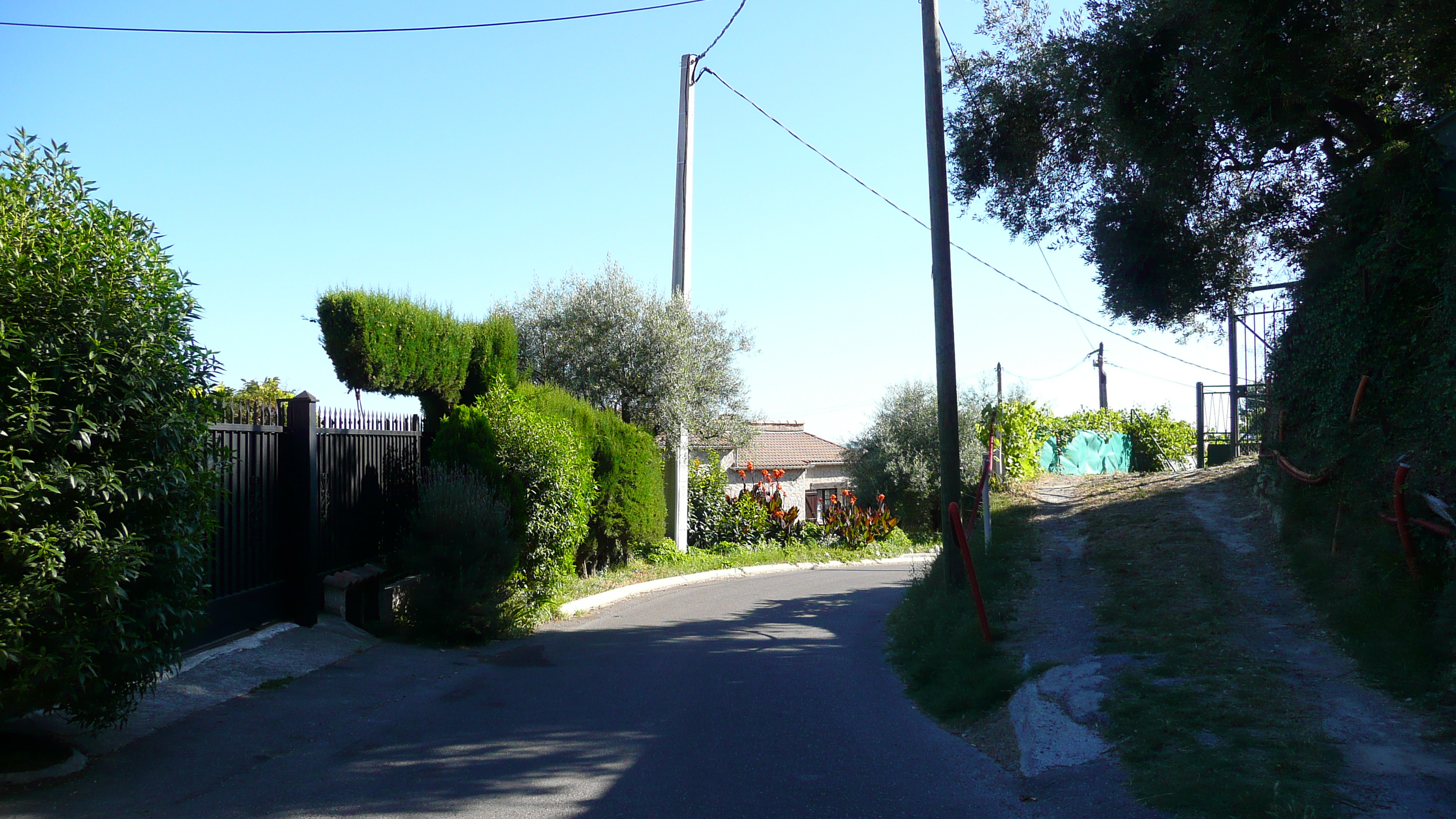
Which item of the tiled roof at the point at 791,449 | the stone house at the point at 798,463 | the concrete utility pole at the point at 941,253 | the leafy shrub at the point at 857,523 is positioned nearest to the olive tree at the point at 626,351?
the leafy shrub at the point at 857,523

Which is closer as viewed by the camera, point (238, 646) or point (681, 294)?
point (238, 646)

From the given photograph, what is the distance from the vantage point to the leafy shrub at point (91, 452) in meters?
4.82

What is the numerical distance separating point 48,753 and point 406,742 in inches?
77.9

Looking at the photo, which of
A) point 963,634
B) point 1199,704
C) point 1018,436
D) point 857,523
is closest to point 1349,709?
point 1199,704

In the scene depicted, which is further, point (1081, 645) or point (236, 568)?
point (236, 568)

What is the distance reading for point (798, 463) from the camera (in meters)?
47.3

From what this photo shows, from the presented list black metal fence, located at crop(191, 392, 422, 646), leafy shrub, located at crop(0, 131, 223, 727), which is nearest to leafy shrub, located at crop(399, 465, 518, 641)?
black metal fence, located at crop(191, 392, 422, 646)

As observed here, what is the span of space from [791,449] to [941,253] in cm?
4048

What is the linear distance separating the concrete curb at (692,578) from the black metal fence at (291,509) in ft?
9.00

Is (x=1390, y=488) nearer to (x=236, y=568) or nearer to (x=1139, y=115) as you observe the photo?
(x=1139, y=115)

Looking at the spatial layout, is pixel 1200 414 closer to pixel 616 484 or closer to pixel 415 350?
pixel 616 484

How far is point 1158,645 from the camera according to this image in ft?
23.1

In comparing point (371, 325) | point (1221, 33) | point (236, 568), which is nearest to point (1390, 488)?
point (1221, 33)

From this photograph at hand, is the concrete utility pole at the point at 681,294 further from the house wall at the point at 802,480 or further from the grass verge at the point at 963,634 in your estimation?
the house wall at the point at 802,480
